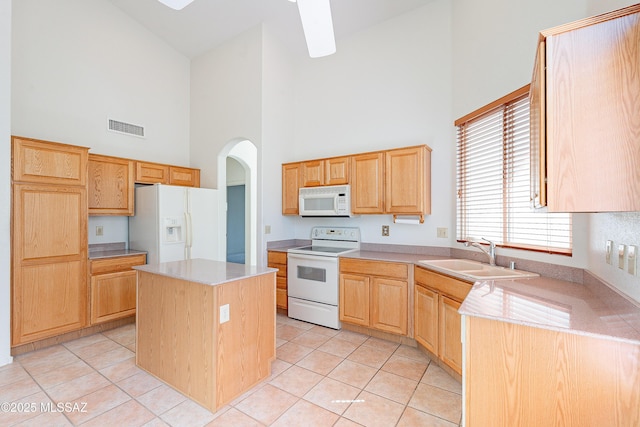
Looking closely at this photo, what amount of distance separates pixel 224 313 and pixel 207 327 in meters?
0.14

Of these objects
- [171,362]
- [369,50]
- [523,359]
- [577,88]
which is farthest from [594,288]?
[369,50]

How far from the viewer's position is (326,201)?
3678 mm

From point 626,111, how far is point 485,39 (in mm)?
2028

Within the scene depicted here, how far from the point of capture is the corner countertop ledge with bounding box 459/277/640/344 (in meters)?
1.12

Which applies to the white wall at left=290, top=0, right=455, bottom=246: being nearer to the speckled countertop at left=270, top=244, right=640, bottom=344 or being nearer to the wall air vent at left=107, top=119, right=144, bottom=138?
the speckled countertop at left=270, top=244, right=640, bottom=344

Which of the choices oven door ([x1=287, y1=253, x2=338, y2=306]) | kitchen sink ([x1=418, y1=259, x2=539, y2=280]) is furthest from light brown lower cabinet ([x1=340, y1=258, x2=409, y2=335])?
kitchen sink ([x1=418, y1=259, x2=539, y2=280])

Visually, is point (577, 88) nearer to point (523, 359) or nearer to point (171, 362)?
point (523, 359)

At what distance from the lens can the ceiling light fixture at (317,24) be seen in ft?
5.27

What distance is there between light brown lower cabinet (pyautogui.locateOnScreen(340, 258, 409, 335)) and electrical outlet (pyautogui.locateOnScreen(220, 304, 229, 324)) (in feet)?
5.20

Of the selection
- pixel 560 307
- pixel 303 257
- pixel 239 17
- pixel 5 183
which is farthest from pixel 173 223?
pixel 560 307

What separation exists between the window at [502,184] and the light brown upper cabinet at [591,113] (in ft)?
3.53

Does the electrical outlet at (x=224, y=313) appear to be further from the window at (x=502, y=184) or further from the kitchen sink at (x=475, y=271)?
the window at (x=502, y=184)

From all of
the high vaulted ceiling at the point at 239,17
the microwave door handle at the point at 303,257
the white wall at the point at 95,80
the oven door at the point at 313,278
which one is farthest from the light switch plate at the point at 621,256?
the white wall at the point at 95,80

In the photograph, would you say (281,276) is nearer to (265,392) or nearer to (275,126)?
(265,392)
